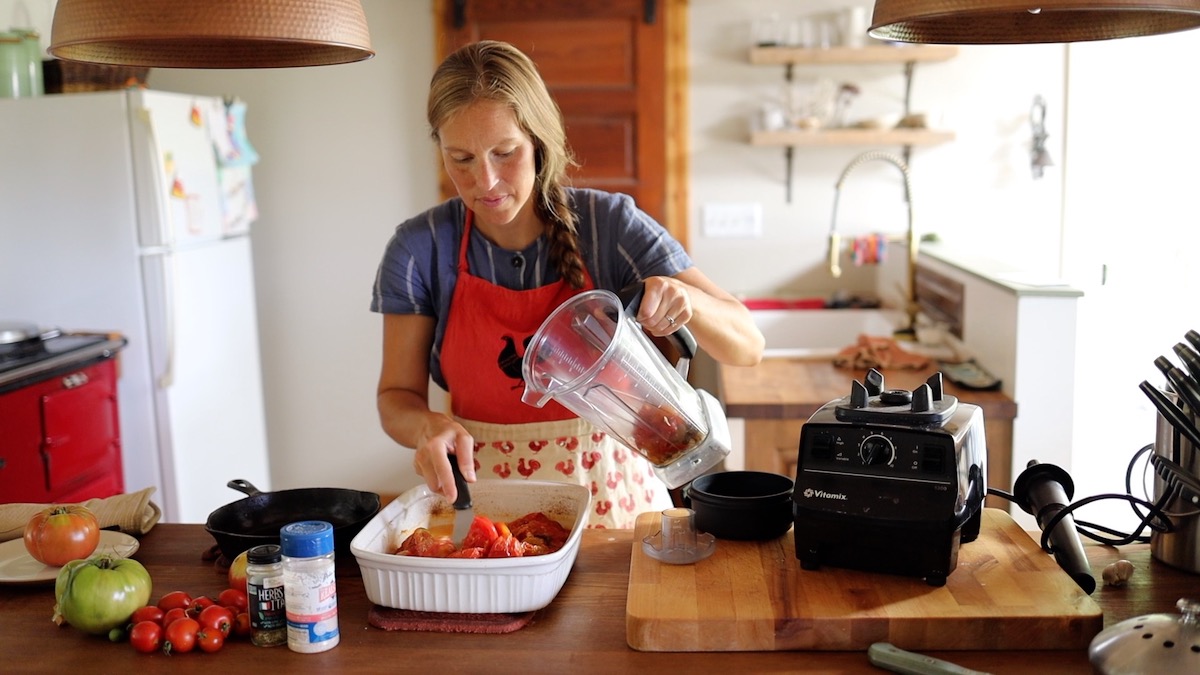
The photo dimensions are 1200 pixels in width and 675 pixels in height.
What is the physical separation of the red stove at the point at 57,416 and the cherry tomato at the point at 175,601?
1698 mm

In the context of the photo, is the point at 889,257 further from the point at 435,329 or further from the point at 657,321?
the point at 657,321

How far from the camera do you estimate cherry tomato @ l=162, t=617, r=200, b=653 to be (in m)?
1.23

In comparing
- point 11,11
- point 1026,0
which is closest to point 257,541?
point 1026,0

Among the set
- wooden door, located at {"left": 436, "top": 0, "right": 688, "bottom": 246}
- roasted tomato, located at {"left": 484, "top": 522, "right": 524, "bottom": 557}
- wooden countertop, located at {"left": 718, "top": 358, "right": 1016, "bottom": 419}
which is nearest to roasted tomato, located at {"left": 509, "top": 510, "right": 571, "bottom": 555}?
roasted tomato, located at {"left": 484, "top": 522, "right": 524, "bottom": 557}

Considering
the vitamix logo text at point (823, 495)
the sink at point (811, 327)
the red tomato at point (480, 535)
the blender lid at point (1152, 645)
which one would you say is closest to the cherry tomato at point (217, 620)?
the red tomato at point (480, 535)

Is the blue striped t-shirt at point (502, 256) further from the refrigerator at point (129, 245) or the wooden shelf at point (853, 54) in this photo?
the wooden shelf at point (853, 54)

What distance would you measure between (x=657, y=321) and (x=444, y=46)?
2858mm

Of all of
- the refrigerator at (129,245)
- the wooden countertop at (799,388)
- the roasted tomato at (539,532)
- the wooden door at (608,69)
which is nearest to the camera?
the roasted tomato at (539,532)

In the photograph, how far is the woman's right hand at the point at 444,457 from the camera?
1.46 m

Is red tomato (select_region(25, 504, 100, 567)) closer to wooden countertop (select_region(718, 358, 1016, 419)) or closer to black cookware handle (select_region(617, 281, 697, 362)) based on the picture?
black cookware handle (select_region(617, 281, 697, 362))

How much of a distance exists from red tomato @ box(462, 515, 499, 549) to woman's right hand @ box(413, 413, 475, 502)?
0.32 ft

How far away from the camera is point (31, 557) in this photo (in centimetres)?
151

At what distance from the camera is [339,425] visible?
4.37m

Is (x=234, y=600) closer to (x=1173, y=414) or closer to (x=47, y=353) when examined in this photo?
(x=1173, y=414)
